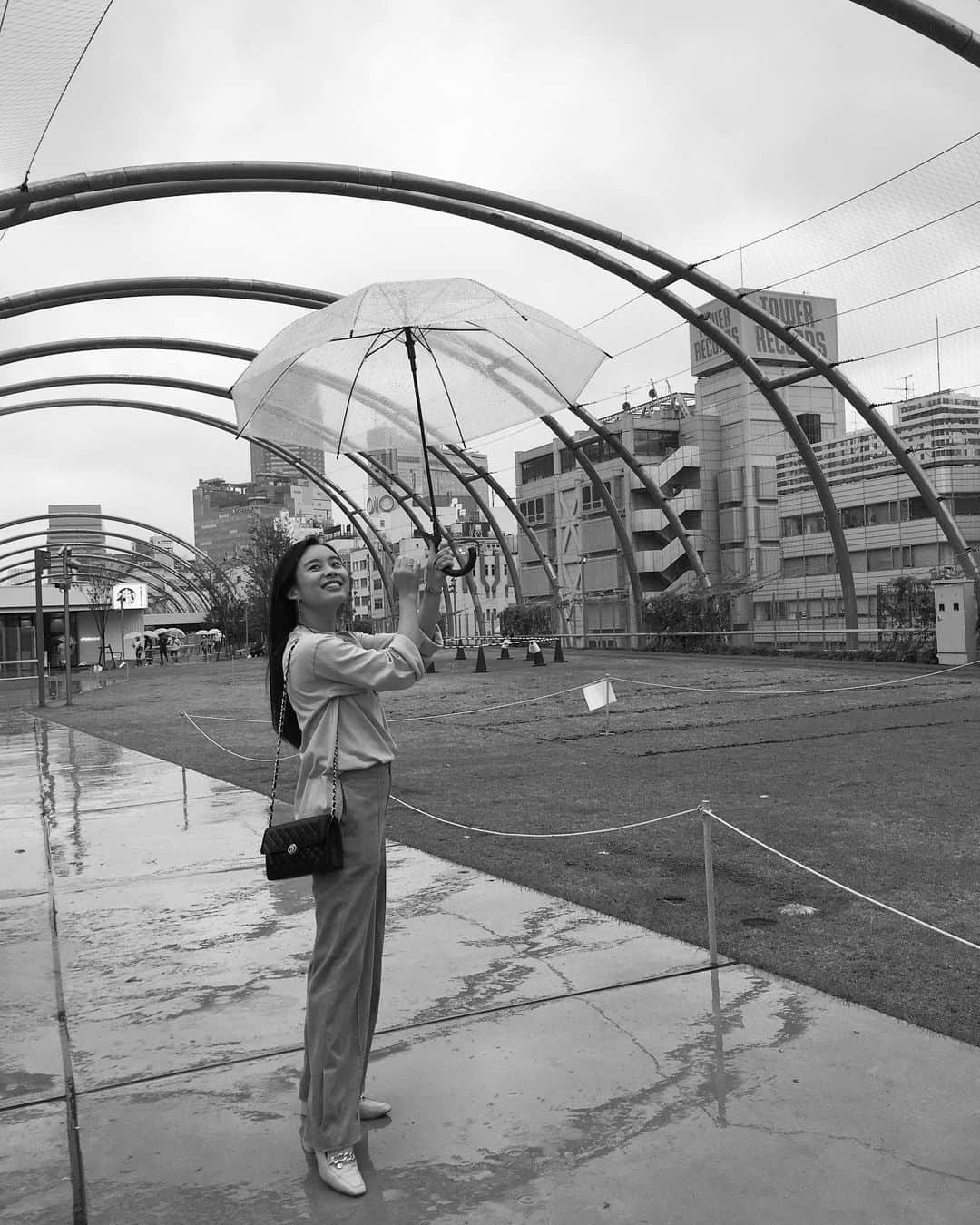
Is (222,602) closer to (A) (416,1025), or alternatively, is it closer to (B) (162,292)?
(B) (162,292)

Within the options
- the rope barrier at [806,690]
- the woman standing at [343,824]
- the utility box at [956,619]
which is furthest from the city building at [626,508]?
the woman standing at [343,824]

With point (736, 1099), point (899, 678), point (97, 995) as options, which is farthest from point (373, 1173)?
point (899, 678)

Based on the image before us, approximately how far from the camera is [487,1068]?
430 cm

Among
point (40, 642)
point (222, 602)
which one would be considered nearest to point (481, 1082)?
point (40, 642)

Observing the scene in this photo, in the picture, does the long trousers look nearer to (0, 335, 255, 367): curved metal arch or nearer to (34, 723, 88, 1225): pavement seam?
(34, 723, 88, 1225): pavement seam

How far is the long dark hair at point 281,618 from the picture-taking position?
158 inches

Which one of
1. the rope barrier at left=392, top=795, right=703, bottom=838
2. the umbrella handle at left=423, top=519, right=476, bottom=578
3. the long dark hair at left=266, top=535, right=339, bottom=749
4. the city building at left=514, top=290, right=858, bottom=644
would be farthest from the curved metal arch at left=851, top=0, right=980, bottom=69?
the city building at left=514, top=290, right=858, bottom=644

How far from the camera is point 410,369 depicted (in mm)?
7430

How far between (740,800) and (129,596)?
7545cm

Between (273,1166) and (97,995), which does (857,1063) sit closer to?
(273,1166)

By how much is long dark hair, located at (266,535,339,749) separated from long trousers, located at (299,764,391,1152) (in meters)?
0.47

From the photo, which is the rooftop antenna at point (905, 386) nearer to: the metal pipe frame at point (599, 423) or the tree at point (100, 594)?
the metal pipe frame at point (599, 423)

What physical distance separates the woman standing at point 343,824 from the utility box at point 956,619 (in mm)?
23897

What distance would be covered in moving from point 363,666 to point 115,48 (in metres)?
12.9
